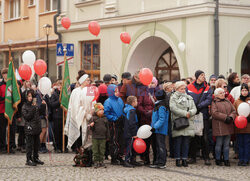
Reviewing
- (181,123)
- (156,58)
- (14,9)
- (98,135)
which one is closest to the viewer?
(98,135)

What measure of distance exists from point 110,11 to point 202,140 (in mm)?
11229

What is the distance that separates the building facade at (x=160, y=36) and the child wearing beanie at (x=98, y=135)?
25.2 feet

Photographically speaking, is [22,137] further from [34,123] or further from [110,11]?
[110,11]

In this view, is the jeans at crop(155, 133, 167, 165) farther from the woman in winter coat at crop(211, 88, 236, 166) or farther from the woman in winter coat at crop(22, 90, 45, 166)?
the woman in winter coat at crop(22, 90, 45, 166)

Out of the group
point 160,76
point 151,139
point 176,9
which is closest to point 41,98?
point 151,139

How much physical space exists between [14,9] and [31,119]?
68.0ft

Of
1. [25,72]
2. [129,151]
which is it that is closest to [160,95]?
[129,151]

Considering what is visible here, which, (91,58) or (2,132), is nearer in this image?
(2,132)

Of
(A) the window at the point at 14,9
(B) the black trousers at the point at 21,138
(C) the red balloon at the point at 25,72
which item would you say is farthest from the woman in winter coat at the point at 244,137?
(A) the window at the point at 14,9

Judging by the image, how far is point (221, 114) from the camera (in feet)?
38.5

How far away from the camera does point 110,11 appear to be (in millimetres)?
22453

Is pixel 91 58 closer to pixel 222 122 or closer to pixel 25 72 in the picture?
pixel 25 72

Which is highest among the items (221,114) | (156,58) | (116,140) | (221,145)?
(156,58)

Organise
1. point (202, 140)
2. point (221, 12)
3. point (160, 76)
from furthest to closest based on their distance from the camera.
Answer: point (160, 76) < point (221, 12) < point (202, 140)
